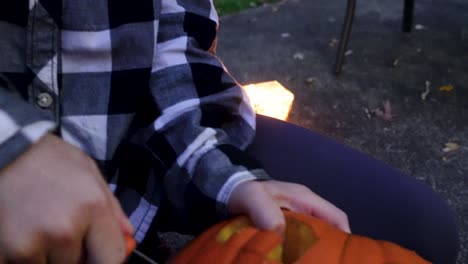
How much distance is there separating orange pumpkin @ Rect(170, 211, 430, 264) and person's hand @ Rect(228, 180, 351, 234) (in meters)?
0.02

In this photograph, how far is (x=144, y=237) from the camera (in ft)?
3.32

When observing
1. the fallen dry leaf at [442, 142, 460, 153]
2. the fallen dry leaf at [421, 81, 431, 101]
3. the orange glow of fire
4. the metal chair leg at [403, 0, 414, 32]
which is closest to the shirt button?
the orange glow of fire

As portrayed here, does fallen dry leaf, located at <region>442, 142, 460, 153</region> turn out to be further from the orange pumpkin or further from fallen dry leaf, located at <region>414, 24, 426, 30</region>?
the orange pumpkin

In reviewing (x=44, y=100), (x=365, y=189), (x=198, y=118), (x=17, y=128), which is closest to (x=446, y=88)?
(x=365, y=189)

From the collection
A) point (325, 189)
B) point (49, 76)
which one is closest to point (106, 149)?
point (49, 76)

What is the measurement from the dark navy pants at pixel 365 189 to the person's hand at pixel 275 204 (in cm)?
8

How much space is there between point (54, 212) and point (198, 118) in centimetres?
50

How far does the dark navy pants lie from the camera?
100 centimetres

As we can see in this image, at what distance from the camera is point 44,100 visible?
864mm

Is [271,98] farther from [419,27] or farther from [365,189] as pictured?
[365,189]

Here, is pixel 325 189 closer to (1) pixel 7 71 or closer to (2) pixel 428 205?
(2) pixel 428 205

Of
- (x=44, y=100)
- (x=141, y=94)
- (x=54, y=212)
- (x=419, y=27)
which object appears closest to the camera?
(x=54, y=212)

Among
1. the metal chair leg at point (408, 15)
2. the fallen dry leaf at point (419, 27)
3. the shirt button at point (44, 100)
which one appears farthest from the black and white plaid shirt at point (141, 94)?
the fallen dry leaf at point (419, 27)

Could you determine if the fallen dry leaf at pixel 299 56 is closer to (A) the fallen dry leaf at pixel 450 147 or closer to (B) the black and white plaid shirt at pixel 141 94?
(A) the fallen dry leaf at pixel 450 147
